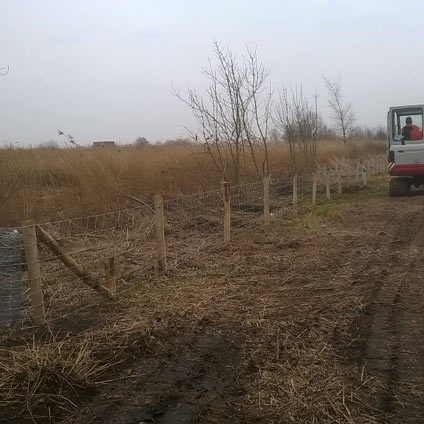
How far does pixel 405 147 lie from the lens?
15.4 meters

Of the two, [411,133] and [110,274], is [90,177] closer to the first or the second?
[110,274]

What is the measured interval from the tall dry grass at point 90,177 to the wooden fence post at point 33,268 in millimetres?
3371

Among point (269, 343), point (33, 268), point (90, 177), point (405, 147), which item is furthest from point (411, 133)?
point (33, 268)

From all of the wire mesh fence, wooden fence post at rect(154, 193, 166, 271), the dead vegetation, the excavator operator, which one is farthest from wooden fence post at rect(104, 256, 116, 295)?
the excavator operator

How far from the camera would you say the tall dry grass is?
843cm

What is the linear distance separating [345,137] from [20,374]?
3195 cm

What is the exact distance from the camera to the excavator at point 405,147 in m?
15.3

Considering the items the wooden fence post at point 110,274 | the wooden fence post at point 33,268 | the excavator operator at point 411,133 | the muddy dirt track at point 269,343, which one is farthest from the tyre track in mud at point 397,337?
the excavator operator at point 411,133

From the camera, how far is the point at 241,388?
343 cm

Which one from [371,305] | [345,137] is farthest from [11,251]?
[345,137]

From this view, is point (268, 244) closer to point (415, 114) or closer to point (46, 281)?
point (46, 281)

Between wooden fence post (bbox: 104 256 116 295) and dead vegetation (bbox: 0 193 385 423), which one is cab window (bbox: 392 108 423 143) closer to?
dead vegetation (bbox: 0 193 385 423)

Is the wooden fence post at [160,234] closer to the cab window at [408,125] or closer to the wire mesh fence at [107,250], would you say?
the wire mesh fence at [107,250]

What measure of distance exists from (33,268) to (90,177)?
613cm
